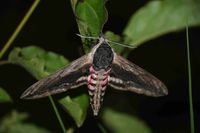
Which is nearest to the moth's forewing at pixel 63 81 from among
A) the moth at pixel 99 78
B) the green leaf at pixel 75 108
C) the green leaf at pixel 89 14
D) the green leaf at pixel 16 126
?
the moth at pixel 99 78

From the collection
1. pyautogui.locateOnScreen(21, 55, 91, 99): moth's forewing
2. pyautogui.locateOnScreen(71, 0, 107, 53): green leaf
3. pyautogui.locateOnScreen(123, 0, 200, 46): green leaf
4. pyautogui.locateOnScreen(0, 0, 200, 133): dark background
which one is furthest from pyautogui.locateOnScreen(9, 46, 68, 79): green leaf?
pyautogui.locateOnScreen(0, 0, 200, 133): dark background

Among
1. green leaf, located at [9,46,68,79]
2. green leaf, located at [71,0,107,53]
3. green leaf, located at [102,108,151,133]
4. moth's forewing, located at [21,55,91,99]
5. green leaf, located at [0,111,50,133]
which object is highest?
green leaf, located at [71,0,107,53]

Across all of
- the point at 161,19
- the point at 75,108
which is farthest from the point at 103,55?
the point at 161,19

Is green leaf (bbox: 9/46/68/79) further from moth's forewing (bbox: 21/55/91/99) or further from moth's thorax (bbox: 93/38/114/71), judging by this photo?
moth's thorax (bbox: 93/38/114/71)

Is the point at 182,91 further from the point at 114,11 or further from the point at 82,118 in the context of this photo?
the point at 82,118

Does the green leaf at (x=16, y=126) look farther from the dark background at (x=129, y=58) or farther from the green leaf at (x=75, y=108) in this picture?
the green leaf at (x=75, y=108)

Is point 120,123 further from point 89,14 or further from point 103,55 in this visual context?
point 89,14
